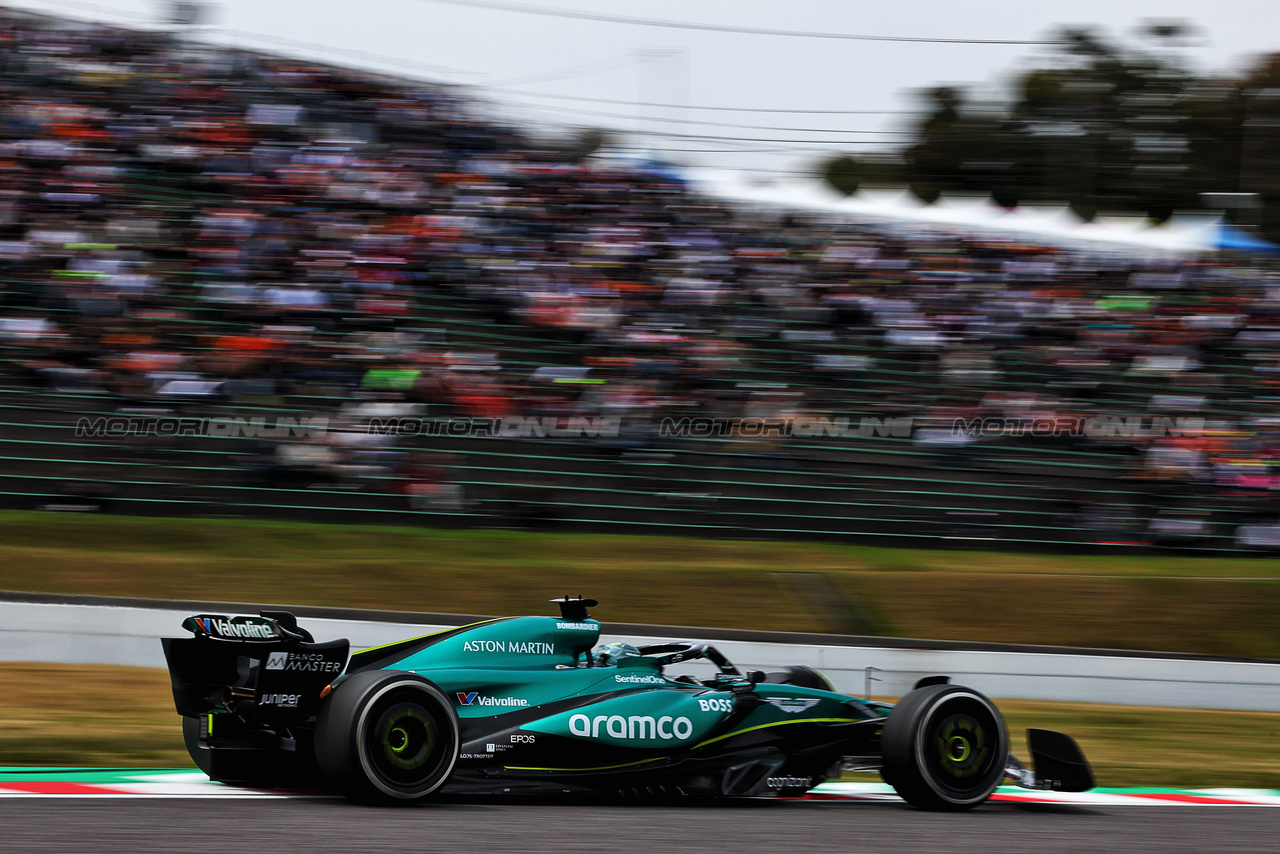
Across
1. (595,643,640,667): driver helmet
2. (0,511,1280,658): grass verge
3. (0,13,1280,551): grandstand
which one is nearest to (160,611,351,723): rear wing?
(595,643,640,667): driver helmet

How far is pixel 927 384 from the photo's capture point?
590 inches

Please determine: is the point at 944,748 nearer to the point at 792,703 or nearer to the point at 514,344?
the point at 792,703

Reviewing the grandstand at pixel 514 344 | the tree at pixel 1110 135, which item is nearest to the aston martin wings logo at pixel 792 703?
the grandstand at pixel 514 344

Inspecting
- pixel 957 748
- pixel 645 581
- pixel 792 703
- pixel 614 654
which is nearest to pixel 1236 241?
pixel 645 581

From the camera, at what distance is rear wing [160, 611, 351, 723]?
4.96 metres

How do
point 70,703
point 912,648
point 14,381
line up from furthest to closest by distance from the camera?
point 14,381, point 912,648, point 70,703

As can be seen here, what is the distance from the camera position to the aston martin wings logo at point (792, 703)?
5707mm

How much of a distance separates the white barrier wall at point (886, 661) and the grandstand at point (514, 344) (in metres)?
2.74

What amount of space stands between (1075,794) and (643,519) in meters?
6.85

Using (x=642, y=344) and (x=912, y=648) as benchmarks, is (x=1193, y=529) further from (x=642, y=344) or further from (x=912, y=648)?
(x=642, y=344)

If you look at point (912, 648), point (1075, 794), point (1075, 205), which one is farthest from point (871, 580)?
point (1075, 205)

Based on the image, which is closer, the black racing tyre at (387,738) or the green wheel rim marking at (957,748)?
the black racing tyre at (387,738)

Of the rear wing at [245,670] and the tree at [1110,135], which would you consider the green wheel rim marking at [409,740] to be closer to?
the rear wing at [245,670]

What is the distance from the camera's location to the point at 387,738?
4785 mm
